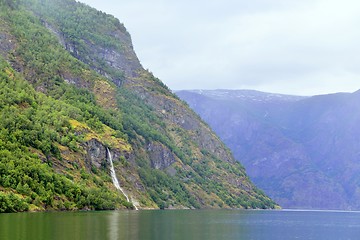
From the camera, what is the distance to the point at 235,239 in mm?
103375

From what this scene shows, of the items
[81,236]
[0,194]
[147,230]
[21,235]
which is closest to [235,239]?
[147,230]

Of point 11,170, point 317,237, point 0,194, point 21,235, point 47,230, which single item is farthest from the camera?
point 11,170

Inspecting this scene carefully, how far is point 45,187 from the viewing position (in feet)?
649

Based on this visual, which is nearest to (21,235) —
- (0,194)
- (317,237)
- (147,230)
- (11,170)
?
(147,230)

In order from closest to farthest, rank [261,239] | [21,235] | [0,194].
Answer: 1. [21,235]
2. [261,239]
3. [0,194]

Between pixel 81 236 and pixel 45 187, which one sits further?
pixel 45 187

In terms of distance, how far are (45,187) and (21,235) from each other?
11235 centimetres

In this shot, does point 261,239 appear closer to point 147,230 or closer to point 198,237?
point 198,237

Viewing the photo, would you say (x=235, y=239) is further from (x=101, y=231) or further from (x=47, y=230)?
(x=47, y=230)

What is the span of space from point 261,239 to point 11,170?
4068 inches

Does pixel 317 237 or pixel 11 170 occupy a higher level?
pixel 11 170

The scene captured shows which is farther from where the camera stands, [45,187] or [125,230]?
[45,187]

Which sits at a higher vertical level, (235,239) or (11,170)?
(11,170)

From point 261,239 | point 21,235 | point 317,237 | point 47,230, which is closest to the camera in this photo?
point 21,235
